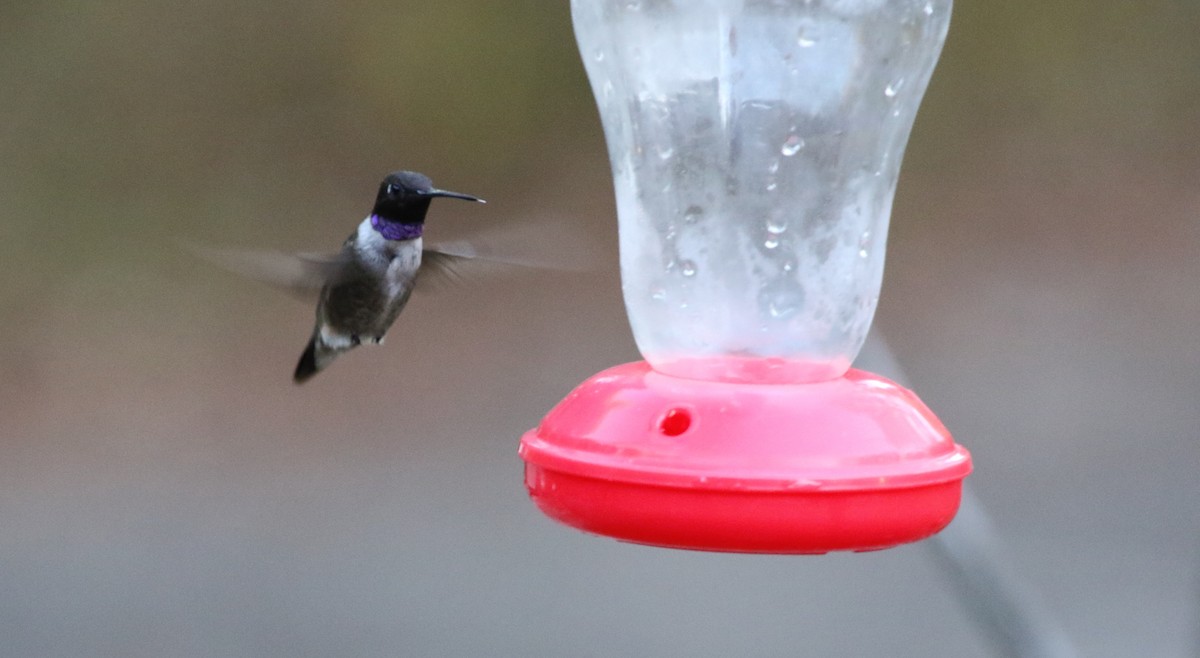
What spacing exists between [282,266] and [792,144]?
32.8 inches

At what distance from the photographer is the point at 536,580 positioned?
4.28 meters

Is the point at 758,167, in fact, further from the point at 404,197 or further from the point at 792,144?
the point at 404,197

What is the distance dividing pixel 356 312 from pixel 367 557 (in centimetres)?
214

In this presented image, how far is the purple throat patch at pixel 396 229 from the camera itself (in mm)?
2287

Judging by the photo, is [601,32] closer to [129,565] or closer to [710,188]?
[710,188]

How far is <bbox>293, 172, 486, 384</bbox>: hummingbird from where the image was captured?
2227 mm

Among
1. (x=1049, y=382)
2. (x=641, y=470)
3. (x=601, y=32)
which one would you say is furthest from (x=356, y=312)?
(x=1049, y=382)

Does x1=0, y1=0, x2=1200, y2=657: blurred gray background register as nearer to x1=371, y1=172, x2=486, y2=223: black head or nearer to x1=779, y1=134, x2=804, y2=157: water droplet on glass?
x1=371, y1=172, x2=486, y2=223: black head

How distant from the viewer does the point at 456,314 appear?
16.8 feet

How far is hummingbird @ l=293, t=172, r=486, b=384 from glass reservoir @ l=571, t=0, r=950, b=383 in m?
0.52

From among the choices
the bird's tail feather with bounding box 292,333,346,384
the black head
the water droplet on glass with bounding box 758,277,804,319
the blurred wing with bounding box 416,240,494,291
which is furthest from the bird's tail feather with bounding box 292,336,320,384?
the water droplet on glass with bounding box 758,277,804,319

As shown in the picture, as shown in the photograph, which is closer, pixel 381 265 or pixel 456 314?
pixel 381 265

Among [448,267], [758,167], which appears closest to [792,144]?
[758,167]

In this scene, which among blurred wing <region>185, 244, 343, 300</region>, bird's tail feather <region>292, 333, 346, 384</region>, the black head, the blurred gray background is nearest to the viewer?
blurred wing <region>185, 244, 343, 300</region>
